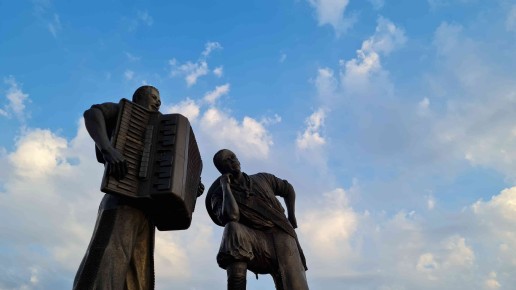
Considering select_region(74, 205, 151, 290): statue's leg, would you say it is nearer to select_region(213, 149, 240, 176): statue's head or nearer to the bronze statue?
the bronze statue

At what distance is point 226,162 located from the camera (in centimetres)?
831

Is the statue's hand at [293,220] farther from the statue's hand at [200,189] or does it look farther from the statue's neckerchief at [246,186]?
the statue's hand at [200,189]

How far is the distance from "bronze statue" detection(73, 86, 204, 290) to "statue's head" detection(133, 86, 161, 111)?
323mm

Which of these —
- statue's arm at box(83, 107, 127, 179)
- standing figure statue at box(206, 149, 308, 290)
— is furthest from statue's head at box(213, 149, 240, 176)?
statue's arm at box(83, 107, 127, 179)

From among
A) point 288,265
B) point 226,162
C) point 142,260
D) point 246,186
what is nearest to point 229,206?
point 246,186

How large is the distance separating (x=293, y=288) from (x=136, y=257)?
95.3 inches

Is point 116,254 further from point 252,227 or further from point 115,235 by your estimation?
point 252,227

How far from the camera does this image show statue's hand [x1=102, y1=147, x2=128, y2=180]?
214 inches

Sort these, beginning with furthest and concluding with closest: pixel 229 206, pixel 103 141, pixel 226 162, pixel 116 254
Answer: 1. pixel 226 162
2. pixel 229 206
3. pixel 103 141
4. pixel 116 254

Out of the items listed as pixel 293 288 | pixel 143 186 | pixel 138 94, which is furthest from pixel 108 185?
pixel 293 288

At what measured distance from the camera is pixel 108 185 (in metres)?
5.38

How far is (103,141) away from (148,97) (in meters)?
1.16

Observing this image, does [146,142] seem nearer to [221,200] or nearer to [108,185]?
[108,185]

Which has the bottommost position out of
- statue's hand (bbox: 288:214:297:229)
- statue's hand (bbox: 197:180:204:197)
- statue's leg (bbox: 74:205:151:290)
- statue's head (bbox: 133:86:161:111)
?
statue's leg (bbox: 74:205:151:290)
